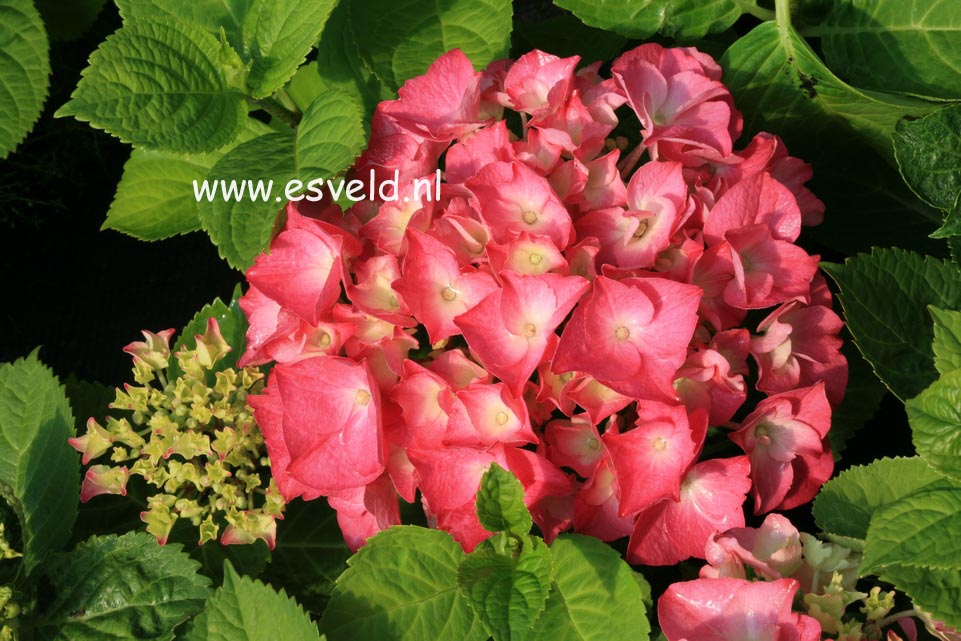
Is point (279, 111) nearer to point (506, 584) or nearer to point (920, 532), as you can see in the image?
point (506, 584)

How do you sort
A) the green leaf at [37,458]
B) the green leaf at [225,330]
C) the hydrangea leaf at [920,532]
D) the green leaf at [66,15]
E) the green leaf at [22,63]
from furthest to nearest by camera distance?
the green leaf at [66,15] → the green leaf at [22,63] → the green leaf at [225,330] → the green leaf at [37,458] → the hydrangea leaf at [920,532]

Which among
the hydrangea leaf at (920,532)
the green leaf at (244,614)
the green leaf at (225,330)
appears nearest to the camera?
the hydrangea leaf at (920,532)

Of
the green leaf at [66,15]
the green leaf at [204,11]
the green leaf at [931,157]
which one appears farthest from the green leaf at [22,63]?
the green leaf at [931,157]

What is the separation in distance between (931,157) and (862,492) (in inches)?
10.5

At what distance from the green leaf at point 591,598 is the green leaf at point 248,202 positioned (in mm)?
316

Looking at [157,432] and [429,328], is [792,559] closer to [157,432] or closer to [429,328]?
[429,328]

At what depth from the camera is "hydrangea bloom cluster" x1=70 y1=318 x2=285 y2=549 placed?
0.77 m

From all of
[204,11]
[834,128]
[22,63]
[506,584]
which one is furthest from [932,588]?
[22,63]

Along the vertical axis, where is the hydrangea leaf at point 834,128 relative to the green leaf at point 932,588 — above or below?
above

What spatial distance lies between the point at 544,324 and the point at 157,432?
35 centimetres

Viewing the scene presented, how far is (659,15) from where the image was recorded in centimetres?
88

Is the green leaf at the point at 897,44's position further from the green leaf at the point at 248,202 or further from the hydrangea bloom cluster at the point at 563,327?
the green leaf at the point at 248,202

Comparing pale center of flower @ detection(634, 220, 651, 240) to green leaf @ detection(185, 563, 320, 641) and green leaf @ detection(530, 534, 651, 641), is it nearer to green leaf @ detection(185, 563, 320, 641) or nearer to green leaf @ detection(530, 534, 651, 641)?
green leaf @ detection(530, 534, 651, 641)

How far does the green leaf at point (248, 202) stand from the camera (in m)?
0.74
